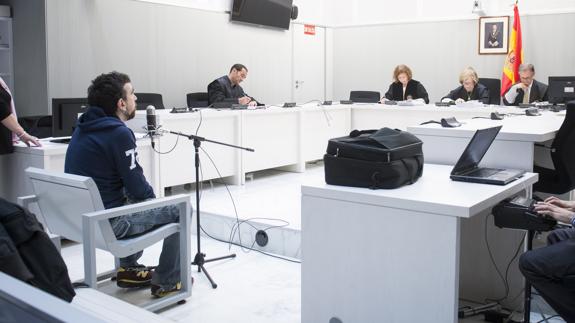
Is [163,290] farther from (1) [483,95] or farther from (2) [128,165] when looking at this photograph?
(1) [483,95]

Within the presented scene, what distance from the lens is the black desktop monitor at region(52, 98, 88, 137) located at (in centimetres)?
448

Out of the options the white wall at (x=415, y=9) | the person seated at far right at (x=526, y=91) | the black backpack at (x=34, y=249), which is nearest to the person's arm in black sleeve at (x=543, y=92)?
the person seated at far right at (x=526, y=91)

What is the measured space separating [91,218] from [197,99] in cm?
529

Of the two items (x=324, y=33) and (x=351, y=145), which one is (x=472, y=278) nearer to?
(x=351, y=145)

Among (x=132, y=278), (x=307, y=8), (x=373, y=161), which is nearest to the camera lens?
(x=373, y=161)

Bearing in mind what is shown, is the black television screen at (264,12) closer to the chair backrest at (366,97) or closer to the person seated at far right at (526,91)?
the chair backrest at (366,97)

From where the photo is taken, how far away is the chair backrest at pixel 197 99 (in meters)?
7.60

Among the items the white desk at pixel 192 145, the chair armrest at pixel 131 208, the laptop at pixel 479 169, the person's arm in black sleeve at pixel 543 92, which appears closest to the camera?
the chair armrest at pixel 131 208

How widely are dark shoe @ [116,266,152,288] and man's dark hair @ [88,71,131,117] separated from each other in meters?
0.85

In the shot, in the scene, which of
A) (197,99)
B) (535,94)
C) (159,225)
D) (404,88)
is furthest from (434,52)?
(159,225)

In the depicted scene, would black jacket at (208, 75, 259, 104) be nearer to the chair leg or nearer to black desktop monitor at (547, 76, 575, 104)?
black desktop monitor at (547, 76, 575, 104)

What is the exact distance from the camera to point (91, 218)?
259 cm

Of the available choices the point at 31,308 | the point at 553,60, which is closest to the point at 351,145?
the point at 31,308

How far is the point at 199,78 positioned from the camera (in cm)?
839
